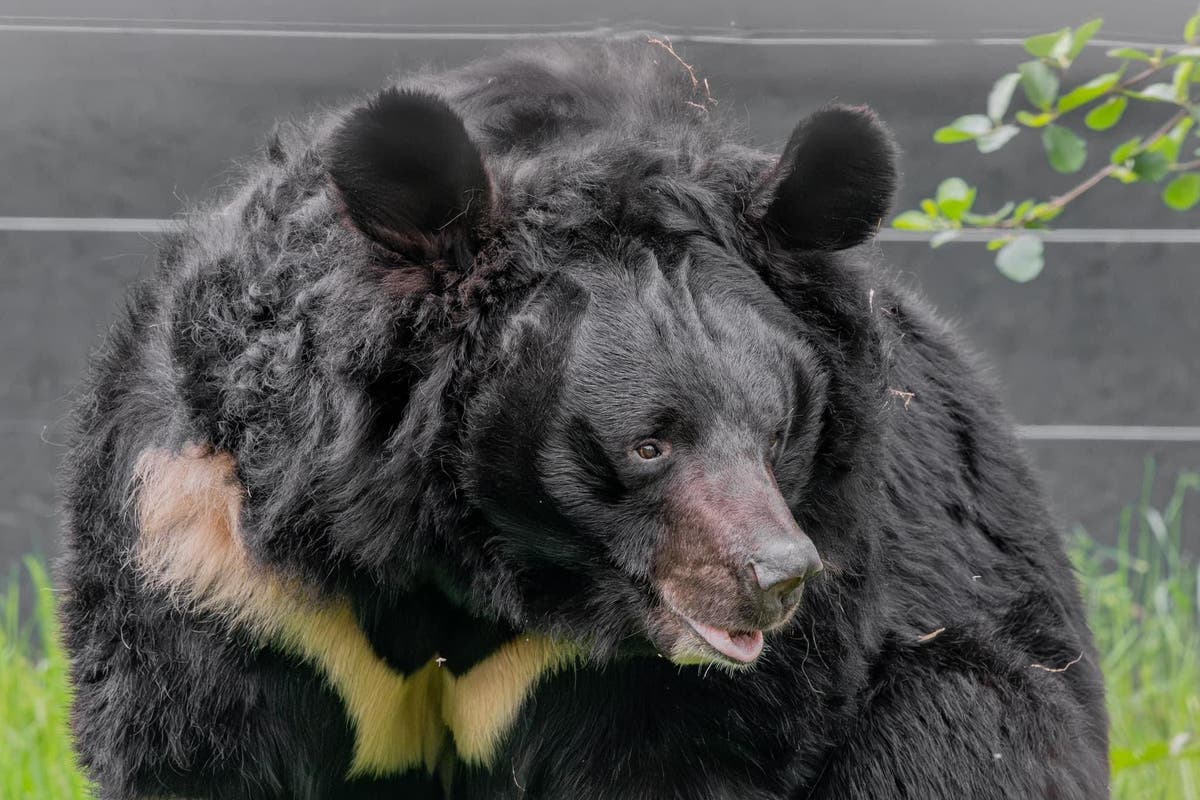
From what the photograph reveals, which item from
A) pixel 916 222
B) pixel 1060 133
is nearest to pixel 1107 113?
pixel 1060 133

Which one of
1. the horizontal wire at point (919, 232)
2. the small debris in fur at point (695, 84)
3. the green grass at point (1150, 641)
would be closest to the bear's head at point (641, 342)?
the small debris in fur at point (695, 84)

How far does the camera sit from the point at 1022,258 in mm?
3982

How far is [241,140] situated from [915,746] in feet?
15.3

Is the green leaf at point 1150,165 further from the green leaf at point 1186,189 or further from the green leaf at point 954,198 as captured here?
the green leaf at point 954,198

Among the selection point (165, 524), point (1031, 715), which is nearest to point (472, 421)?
point (165, 524)

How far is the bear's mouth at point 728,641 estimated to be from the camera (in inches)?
115

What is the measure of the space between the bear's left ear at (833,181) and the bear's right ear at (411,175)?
64 cm

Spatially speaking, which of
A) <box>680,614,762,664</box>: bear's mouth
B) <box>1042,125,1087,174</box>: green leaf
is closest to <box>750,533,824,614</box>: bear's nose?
<box>680,614,762,664</box>: bear's mouth

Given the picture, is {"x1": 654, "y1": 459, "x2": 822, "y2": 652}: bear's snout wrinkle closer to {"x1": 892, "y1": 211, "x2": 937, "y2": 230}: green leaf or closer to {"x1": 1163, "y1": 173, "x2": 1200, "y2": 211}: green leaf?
{"x1": 892, "y1": 211, "x2": 937, "y2": 230}: green leaf

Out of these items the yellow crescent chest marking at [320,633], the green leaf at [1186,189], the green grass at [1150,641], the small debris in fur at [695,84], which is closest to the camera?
the yellow crescent chest marking at [320,633]

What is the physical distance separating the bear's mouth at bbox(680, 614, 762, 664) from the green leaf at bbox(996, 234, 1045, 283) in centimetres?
149

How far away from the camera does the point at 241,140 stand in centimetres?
704

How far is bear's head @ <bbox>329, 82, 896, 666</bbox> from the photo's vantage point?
2811 mm

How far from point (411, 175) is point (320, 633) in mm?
1114
